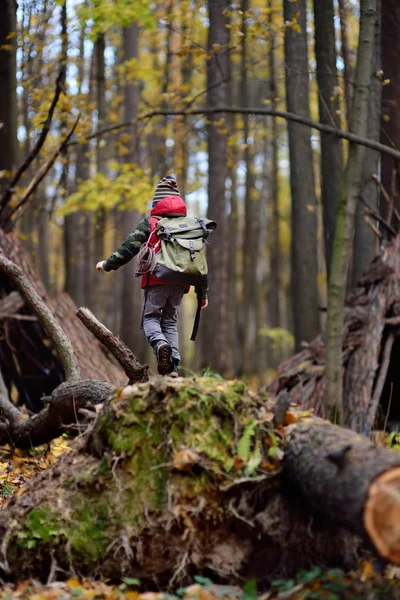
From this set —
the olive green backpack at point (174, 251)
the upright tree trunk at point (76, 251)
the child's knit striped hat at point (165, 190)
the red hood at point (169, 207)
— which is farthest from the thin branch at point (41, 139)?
the upright tree trunk at point (76, 251)

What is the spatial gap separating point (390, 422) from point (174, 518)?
20.7 feet

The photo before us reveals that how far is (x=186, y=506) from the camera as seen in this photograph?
13.2 ft

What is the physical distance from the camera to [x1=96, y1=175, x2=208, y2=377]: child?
6.34 metres

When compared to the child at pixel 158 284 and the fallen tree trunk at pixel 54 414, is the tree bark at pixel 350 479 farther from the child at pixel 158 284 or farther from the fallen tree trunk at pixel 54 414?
the child at pixel 158 284

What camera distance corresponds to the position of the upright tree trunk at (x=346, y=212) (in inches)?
296

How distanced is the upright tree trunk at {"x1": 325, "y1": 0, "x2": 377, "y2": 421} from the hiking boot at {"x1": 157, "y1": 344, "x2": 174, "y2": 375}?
2307 millimetres

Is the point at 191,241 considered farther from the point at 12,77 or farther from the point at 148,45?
the point at 148,45

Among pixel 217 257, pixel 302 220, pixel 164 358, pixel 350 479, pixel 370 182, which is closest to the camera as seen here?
pixel 350 479

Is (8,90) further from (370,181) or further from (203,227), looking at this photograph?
(203,227)

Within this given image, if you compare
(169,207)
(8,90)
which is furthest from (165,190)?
(8,90)

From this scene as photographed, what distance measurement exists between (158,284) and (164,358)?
0.74 metres

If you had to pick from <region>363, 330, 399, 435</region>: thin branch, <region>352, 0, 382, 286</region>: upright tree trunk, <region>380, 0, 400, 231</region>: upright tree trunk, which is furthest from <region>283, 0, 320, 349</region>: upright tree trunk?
<region>363, 330, 399, 435</region>: thin branch

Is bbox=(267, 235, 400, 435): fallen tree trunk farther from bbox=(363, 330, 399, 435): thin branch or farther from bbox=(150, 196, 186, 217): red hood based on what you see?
bbox=(150, 196, 186, 217): red hood

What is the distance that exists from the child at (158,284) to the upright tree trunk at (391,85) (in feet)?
16.0
